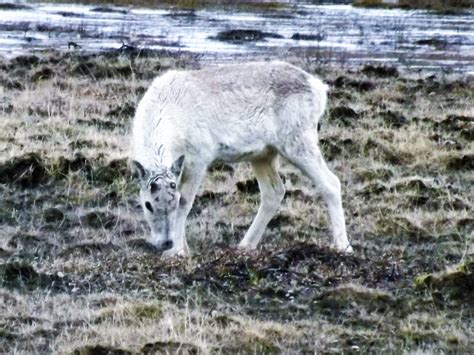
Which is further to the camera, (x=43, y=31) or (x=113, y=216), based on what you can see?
(x=43, y=31)

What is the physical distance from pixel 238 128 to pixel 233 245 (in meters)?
1.20

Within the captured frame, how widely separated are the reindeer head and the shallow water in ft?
52.4

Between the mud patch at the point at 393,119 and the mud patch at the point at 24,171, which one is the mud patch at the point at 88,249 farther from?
the mud patch at the point at 393,119

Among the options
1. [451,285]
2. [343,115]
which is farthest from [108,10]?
[451,285]

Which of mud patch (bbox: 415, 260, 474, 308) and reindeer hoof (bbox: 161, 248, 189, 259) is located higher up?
mud patch (bbox: 415, 260, 474, 308)

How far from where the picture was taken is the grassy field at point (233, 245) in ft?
28.9

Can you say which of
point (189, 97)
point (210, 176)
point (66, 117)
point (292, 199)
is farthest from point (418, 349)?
point (66, 117)

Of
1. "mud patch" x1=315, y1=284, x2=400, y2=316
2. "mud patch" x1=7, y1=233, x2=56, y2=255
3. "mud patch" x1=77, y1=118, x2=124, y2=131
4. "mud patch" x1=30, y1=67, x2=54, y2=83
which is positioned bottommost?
Result: "mud patch" x1=30, y1=67, x2=54, y2=83

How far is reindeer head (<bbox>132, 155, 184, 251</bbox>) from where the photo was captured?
35.3 feet

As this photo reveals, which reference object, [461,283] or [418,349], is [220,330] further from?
[461,283]

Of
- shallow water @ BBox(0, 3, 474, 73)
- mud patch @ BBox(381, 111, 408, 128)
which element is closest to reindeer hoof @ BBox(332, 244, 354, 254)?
mud patch @ BBox(381, 111, 408, 128)

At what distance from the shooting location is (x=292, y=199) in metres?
13.9

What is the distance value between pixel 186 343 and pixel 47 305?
5.19ft

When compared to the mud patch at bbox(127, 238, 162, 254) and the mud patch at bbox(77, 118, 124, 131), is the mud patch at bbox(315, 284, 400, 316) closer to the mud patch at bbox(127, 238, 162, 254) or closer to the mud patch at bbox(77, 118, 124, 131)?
the mud patch at bbox(127, 238, 162, 254)
